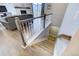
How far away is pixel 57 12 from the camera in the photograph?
2715 mm

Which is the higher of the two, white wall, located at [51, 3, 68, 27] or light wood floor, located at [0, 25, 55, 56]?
white wall, located at [51, 3, 68, 27]

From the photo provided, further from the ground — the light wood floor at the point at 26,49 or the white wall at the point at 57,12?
the white wall at the point at 57,12

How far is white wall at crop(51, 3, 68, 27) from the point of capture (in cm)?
255

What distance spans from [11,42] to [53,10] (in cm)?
166

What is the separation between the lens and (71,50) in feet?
2.46

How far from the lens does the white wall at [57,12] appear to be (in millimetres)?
2547

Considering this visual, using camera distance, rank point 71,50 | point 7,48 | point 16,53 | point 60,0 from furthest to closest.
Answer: point 7,48, point 16,53, point 60,0, point 71,50

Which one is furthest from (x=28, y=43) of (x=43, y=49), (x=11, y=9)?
(x=11, y=9)

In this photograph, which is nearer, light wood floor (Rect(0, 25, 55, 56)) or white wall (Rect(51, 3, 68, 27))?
light wood floor (Rect(0, 25, 55, 56))

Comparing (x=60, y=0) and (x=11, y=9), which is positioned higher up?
(x=60, y=0)

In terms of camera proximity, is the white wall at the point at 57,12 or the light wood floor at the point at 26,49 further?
the white wall at the point at 57,12

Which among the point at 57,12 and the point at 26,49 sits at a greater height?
the point at 57,12

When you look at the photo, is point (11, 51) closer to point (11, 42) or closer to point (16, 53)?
point (16, 53)

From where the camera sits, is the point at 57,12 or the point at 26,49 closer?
the point at 26,49
